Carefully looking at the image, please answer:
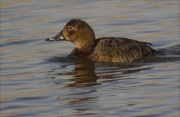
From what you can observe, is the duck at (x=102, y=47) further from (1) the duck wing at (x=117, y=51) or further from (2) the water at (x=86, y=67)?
(2) the water at (x=86, y=67)

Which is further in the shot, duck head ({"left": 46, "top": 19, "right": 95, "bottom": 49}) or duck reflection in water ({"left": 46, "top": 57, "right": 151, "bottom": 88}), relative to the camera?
duck head ({"left": 46, "top": 19, "right": 95, "bottom": 49})

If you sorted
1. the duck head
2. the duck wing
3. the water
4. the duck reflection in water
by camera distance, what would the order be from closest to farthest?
the water → the duck reflection in water → the duck wing → the duck head

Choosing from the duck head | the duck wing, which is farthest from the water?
the duck head

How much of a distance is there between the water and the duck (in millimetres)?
253

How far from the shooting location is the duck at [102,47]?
14586 mm

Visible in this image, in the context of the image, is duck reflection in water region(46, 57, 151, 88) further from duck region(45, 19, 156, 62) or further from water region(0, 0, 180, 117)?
duck region(45, 19, 156, 62)

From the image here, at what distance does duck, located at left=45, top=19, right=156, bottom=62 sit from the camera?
1459 cm

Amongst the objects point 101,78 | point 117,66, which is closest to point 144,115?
point 101,78

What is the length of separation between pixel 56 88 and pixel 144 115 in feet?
8.36

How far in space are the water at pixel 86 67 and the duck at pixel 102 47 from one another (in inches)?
9.9

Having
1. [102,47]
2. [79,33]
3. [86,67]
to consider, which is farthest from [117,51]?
Result: [79,33]

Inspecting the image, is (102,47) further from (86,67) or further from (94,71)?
(94,71)

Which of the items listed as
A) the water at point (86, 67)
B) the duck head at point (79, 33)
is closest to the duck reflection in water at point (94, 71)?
the water at point (86, 67)

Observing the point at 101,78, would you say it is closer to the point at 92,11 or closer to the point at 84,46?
the point at 84,46
